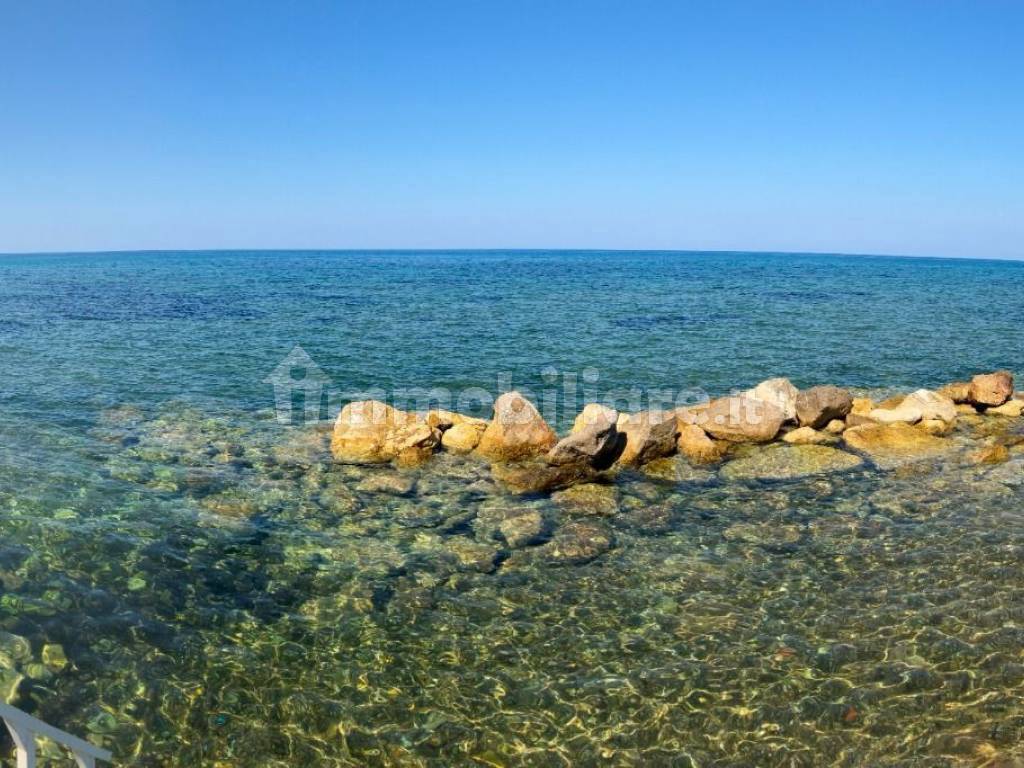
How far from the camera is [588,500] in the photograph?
1413cm

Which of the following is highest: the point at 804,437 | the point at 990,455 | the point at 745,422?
the point at 745,422

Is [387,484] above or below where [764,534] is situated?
above

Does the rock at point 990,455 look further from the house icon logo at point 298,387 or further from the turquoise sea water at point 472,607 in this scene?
the house icon logo at point 298,387

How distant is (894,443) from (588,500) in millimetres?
8594

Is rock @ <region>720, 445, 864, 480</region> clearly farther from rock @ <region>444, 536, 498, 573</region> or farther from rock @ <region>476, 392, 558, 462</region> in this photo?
rock @ <region>444, 536, 498, 573</region>

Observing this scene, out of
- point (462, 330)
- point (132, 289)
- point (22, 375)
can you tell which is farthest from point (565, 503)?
point (132, 289)

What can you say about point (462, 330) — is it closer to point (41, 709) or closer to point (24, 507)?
point (24, 507)

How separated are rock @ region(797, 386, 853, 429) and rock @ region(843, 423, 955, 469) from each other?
0.63 meters

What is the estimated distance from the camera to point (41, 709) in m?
7.91

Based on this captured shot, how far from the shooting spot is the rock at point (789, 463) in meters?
15.6

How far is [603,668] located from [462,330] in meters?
30.3

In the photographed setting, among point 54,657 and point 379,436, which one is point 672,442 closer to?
point 379,436

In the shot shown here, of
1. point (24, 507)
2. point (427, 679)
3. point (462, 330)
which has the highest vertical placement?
point (462, 330)

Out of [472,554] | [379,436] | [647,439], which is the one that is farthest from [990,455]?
[379,436]
